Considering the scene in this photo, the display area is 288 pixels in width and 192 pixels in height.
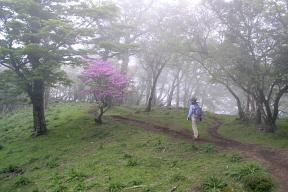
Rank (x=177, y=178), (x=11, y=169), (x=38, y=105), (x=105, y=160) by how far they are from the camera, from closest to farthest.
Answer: (x=177, y=178)
(x=105, y=160)
(x=11, y=169)
(x=38, y=105)

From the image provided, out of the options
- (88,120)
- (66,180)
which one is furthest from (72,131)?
(66,180)

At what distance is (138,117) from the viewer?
34.5 metres

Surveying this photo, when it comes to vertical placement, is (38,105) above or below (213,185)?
above

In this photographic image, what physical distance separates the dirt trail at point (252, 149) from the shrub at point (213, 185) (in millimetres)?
2165

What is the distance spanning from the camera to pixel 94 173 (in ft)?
61.1

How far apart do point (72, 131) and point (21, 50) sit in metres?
7.67

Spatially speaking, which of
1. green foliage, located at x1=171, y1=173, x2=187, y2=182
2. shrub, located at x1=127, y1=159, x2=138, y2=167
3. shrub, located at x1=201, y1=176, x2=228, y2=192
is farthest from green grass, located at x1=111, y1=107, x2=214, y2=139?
shrub, located at x1=201, y1=176, x2=228, y2=192

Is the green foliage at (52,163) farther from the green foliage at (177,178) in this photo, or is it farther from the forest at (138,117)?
the green foliage at (177,178)

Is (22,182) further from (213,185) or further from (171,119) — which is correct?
(171,119)

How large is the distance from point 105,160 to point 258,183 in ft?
31.1

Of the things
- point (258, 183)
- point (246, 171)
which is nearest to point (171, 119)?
point (246, 171)

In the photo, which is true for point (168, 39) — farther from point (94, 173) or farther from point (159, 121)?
point (94, 173)

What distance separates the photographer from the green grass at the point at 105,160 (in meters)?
16.2

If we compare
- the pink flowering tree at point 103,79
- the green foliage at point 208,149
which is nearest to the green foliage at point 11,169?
the pink flowering tree at point 103,79
